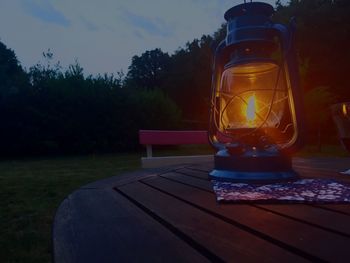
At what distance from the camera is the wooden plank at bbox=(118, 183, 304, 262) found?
0.38 meters

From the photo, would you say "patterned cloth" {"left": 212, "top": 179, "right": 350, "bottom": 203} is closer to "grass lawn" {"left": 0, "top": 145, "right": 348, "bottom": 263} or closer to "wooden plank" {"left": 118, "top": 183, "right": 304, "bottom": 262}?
"wooden plank" {"left": 118, "top": 183, "right": 304, "bottom": 262}

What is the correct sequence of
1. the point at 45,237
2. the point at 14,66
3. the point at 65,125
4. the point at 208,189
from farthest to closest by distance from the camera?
the point at 14,66, the point at 65,125, the point at 45,237, the point at 208,189

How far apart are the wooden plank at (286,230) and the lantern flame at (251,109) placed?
1.41ft

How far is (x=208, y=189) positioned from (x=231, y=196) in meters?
0.15

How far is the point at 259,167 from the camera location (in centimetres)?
91

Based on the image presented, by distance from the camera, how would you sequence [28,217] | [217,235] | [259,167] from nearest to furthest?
[217,235]
[259,167]
[28,217]

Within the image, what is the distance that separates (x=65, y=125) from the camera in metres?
11.2

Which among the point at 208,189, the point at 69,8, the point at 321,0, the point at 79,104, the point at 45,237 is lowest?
the point at 45,237

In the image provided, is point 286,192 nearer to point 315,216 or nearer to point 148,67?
point 315,216

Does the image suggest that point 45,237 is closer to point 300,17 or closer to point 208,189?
point 208,189

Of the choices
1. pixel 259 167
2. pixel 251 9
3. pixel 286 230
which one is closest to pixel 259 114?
pixel 259 167

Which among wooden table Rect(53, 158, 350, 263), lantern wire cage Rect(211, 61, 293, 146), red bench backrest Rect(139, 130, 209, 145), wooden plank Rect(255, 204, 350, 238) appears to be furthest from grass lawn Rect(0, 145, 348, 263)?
wooden plank Rect(255, 204, 350, 238)

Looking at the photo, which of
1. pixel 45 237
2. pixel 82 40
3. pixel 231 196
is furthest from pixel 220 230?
pixel 82 40

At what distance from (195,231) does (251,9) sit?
2.58 ft
